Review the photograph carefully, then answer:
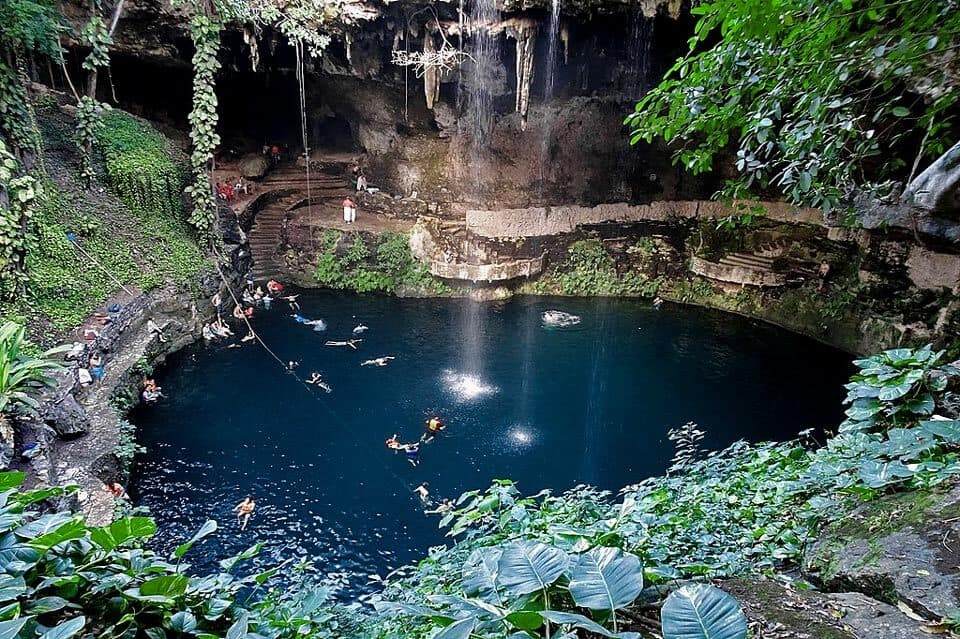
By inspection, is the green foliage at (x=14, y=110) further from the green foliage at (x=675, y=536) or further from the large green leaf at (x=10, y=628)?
the large green leaf at (x=10, y=628)

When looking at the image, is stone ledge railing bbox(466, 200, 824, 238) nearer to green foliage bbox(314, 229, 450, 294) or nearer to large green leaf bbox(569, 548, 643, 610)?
green foliage bbox(314, 229, 450, 294)

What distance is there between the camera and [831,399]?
975cm

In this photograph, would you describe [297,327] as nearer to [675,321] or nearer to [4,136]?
[4,136]

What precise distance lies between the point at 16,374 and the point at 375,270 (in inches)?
358

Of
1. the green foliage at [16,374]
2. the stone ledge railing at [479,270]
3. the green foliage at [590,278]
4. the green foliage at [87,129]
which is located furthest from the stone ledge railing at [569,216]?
the green foliage at [16,374]

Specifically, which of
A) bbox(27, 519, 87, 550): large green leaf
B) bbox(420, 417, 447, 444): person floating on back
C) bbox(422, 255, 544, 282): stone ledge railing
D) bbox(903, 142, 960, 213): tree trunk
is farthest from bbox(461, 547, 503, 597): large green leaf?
bbox(422, 255, 544, 282): stone ledge railing

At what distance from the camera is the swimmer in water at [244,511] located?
6.47 meters

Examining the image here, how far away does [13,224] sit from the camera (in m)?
7.73

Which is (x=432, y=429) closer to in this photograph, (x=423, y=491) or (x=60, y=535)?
(x=423, y=491)

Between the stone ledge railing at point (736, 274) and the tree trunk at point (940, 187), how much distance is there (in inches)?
442

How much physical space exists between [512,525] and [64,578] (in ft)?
6.45

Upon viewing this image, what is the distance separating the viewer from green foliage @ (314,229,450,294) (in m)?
14.3

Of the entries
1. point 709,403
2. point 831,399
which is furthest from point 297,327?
point 831,399

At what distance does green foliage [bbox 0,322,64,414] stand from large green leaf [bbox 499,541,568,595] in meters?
6.49
